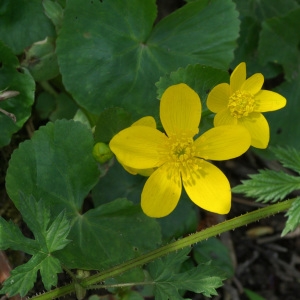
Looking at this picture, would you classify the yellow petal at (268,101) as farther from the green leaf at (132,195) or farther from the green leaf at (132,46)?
the green leaf at (132,195)

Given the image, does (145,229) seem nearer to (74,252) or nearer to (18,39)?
(74,252)

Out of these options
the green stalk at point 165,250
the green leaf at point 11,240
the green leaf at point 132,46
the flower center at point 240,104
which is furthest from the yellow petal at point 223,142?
the green leaf at point 11,240

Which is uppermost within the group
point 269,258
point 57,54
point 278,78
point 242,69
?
Answer: point 242,69

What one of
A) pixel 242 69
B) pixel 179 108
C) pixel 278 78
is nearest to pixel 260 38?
pixel 278 78

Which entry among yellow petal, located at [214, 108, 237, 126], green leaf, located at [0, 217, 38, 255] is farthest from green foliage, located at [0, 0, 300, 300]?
yellow petal, located at [214, 108, 237, 126]

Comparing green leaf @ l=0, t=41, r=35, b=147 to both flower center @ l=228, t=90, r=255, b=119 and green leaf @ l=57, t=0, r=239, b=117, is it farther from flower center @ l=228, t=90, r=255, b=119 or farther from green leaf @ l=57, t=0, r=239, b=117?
flower center @ l=228, t=90, r=255, b=119

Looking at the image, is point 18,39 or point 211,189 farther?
point 18,39
